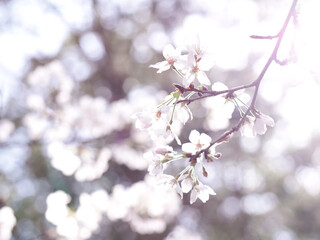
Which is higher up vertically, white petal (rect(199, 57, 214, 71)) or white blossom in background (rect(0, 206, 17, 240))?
white petal (rect(199, 57, 214, 71))

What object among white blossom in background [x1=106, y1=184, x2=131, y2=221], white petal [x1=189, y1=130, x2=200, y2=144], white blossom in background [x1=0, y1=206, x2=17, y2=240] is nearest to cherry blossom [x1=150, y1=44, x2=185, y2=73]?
white petal [x1=189, y1=130, x2=200, y2=144]

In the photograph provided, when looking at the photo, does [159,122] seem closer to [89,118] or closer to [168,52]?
[168,52]

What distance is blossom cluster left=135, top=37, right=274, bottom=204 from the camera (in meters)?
1.00

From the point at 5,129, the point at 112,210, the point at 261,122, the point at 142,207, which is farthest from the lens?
the point at 5,129

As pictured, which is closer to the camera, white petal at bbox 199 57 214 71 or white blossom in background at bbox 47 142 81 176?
white petal at bbox 199 57 214 71

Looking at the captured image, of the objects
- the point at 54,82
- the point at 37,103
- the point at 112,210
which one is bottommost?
the point at 112,210

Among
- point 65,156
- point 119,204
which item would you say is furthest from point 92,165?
point 119,204

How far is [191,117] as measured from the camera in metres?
1.06

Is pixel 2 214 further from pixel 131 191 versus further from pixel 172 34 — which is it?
pixel 172 34

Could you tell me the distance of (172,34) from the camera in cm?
A: 625

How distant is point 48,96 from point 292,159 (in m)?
6.34

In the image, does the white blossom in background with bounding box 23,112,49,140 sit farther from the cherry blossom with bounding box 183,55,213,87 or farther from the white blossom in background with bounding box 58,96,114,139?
the cherry blossom with bounding box 183,55,213,87

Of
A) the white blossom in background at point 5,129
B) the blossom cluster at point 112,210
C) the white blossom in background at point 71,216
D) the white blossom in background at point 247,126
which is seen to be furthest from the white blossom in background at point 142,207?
the white blossom in background at point 247,126

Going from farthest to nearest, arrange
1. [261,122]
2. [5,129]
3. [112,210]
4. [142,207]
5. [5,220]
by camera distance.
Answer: [5,129] → [112,210] → [142,207] → [5,220] → [261,122]
